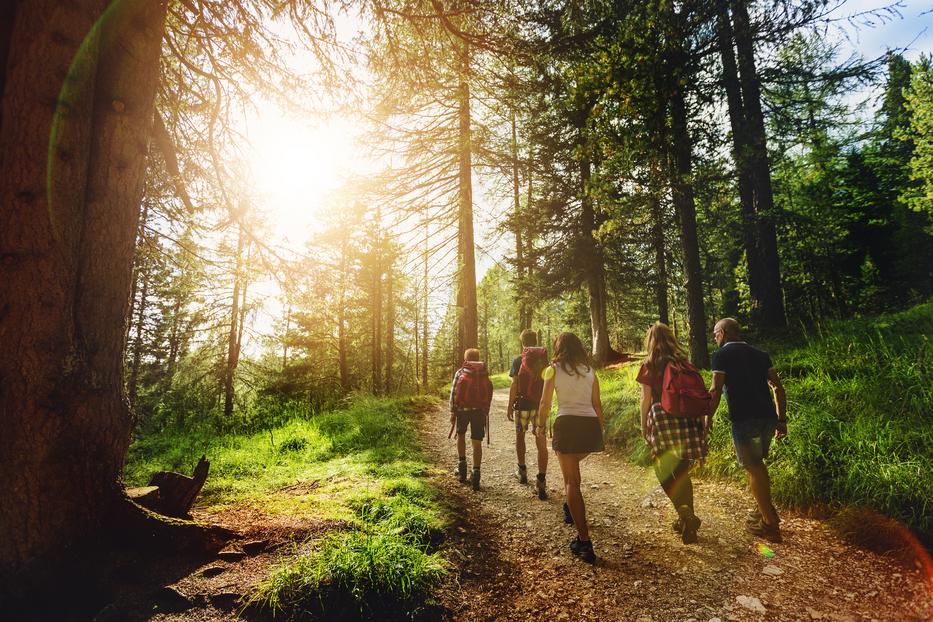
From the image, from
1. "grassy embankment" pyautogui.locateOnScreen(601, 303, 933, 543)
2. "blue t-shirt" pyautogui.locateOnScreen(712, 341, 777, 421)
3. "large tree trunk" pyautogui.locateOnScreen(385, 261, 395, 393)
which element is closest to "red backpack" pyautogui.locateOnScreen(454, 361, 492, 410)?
"grassy embankment" pyautogui.locateOnScreen(601, 303, 933, 543)

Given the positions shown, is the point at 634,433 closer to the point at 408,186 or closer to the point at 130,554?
the point at 130,554

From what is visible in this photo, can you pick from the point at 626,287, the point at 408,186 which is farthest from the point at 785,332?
the point at 408,186

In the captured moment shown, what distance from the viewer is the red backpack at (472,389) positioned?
5828 mm

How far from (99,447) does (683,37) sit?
32.4 ft

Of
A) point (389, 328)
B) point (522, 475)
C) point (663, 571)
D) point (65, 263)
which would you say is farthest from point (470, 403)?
point (389, 328)

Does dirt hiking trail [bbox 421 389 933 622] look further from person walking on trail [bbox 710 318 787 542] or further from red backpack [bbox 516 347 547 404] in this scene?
red backpack [bbox 516 347 547 404]

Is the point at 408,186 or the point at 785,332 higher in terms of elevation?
the point at 408,186

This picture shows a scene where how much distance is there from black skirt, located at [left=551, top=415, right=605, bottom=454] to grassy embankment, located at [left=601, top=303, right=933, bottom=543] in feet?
8.42

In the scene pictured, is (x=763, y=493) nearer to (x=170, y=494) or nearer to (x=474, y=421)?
(x=474, y=421)

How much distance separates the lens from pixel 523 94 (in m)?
6.42

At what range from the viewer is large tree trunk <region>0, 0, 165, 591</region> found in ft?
8.30

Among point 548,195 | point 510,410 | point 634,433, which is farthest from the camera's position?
point 548,195

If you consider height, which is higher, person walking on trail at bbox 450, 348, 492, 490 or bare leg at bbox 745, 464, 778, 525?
person walking on trail at bbox 450, 348, 492, 490

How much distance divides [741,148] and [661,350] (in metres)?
6.18
